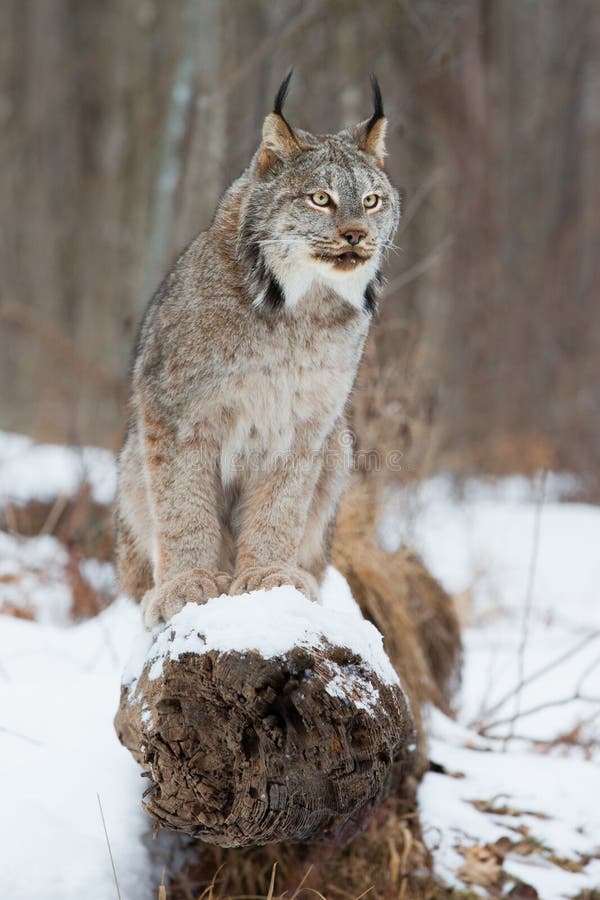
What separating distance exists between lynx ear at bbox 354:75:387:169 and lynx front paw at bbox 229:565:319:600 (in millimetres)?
1482

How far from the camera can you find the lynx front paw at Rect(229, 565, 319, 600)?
305 cm

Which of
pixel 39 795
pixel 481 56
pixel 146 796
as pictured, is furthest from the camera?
pixel 481 56

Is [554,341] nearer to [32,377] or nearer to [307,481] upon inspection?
[32,377]

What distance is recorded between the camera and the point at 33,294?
17359 mm

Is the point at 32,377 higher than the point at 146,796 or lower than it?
lower

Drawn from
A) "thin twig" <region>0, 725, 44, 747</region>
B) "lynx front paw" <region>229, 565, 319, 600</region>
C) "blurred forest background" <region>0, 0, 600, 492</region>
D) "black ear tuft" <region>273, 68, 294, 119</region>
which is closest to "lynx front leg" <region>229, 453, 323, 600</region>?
"lynx front paw" <region>229, 565, 319, 600</region>

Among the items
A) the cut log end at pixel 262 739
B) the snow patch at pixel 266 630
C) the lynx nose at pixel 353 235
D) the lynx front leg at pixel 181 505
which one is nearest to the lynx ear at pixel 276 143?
the lynx nose at pixel 353 235

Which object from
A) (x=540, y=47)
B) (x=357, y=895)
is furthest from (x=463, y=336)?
(x=357, y=895)

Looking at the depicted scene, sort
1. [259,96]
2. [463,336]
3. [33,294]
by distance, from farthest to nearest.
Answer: [33,294] < [463,336] < [259,96]

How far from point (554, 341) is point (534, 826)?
9.88m

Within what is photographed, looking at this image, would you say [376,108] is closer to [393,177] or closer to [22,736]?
[393,177]

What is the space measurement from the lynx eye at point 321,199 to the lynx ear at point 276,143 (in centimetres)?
21

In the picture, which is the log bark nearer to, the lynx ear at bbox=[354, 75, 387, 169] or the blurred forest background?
the lynx ear at bbox=[354, 75, 387, 169]

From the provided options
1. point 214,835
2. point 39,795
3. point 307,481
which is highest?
point 307,481
